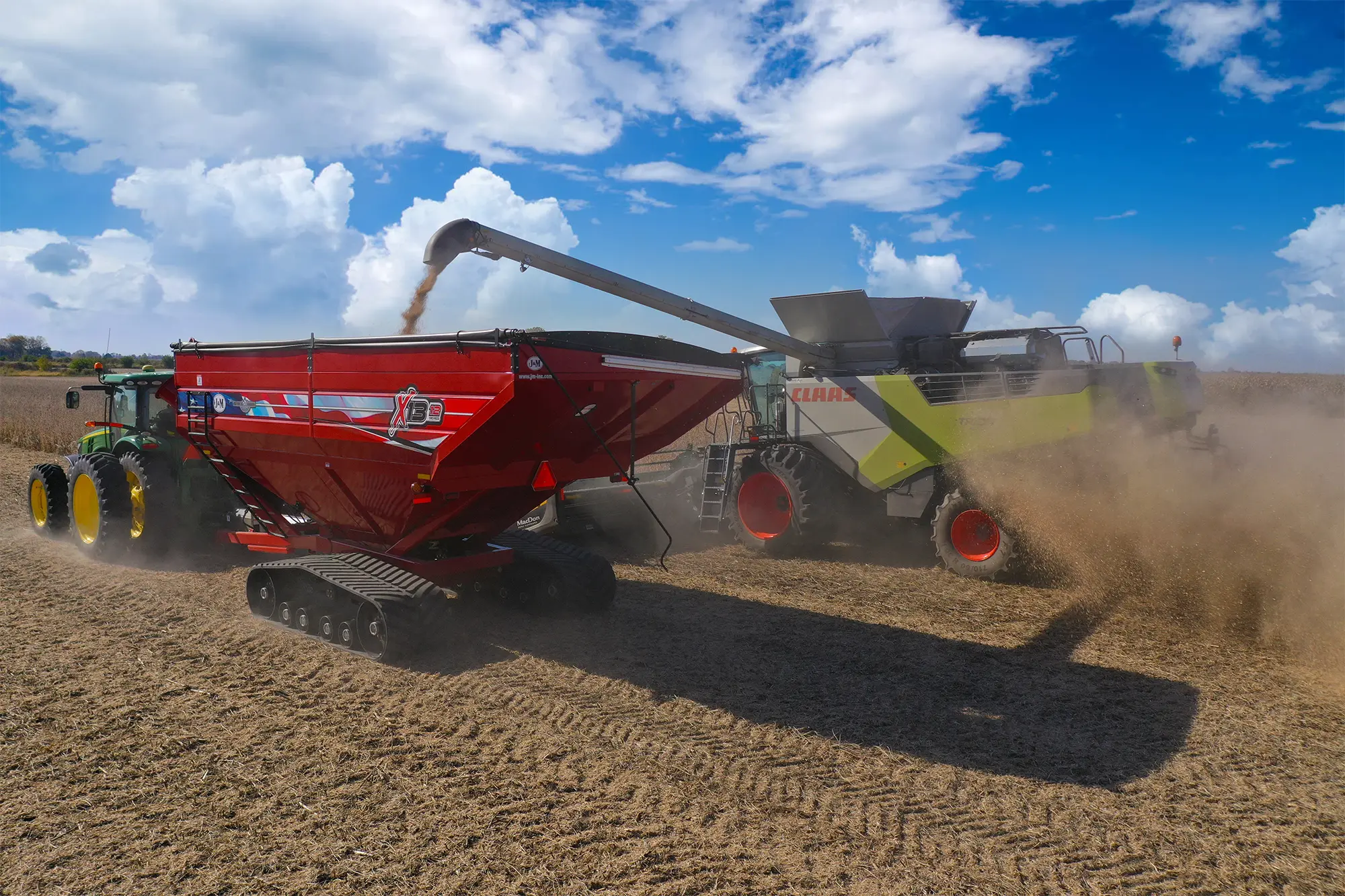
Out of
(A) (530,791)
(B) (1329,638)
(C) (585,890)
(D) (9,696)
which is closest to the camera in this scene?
(C) (585,890)

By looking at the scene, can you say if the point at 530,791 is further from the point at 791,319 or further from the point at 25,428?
the point at 25,428

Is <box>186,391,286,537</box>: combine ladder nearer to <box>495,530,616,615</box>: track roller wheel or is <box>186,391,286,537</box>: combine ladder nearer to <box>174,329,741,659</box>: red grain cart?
<box>174,329,741,659</box>: red grain cart

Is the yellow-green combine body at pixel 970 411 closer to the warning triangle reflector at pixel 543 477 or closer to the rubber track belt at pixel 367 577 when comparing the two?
the warning triangle reflector at pixel 543 477

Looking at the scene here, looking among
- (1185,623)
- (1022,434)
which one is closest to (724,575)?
(1022,434)

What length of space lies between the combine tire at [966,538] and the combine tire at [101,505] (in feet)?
26.8

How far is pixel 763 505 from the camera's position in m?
10.1

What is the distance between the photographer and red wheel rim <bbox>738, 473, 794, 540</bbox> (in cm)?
994

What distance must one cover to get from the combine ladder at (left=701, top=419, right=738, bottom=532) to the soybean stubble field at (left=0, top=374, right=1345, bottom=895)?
8.51ft

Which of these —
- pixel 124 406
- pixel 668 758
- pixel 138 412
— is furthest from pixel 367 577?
pixel 124 406

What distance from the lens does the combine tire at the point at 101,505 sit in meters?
8.62

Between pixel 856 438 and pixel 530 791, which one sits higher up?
pixel 856 438

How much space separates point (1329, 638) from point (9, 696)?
8.29 meters

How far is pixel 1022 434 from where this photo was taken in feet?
26.7

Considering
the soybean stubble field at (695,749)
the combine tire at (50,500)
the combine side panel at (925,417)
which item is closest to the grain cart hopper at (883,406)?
the combine side panel at (925,417)
